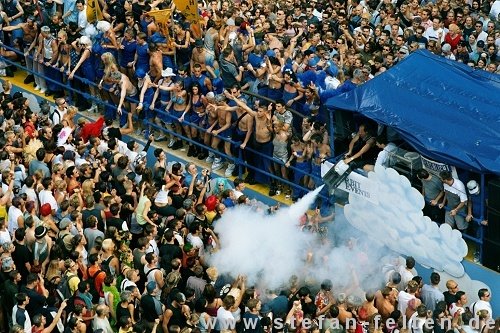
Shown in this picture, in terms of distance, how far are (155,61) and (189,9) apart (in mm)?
1607

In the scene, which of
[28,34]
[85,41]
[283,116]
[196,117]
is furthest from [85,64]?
[283,116]

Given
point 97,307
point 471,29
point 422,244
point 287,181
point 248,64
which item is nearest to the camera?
point 97,307

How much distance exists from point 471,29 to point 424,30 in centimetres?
91

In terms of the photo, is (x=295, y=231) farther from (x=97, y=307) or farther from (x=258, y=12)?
(x=258, y=12)

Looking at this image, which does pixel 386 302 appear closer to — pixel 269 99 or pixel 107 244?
pixel 107 244

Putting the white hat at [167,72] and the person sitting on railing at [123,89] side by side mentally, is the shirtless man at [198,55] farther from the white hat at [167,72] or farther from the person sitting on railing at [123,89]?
the person sitting on railing at [123,89]

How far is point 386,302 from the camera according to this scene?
60.0 ft

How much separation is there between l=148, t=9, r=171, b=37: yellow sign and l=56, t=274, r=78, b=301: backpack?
6.81 meters

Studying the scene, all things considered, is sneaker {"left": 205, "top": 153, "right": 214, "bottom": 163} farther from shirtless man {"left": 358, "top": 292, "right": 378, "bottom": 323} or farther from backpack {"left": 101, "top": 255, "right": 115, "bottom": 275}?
shirtless man {"left": 358, "top": 292, "right": 378, "bottom": 323}

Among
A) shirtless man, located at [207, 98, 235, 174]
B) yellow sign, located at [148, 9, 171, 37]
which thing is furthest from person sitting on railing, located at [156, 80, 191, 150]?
yellow sign, located at [148, 9, 171, 37]

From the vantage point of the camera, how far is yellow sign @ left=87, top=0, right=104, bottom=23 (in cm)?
2444

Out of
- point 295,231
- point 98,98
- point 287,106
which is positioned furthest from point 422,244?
point 98,98

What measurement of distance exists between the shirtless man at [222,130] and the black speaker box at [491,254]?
16.7 feet

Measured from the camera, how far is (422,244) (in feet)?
65.0
